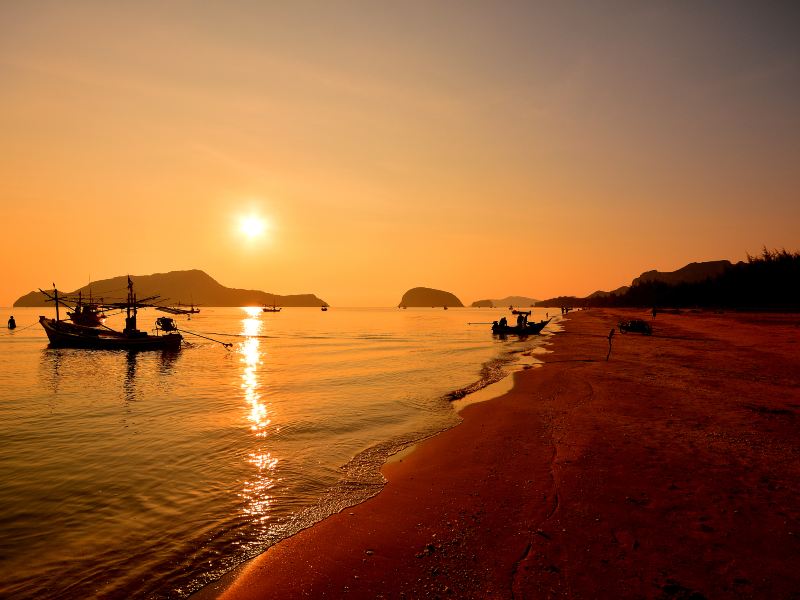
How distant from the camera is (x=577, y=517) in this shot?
7492 millimetres

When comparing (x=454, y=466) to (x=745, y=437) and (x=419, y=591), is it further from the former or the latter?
(x=745, y=437)

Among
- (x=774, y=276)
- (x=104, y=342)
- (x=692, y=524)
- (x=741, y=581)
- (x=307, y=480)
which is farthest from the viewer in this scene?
(x=774, y=276)

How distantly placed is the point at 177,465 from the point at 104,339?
168 feet

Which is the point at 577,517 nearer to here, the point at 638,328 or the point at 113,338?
the point at 638,328

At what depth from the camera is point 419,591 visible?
567 cm

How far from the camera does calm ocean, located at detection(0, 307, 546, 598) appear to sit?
7234 mm

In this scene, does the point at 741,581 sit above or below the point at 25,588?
above

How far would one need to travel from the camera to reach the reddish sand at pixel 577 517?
18.9 feet

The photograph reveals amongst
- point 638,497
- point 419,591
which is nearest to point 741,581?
point 638,497

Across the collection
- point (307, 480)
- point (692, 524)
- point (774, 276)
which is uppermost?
point (774, 276)

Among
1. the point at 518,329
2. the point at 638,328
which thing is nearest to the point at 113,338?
the point at 518,329

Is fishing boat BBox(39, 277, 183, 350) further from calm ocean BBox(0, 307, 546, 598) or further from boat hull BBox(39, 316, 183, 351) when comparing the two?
calm ocean BBox(0, 307, 546, 598)

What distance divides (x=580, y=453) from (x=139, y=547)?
1101cm

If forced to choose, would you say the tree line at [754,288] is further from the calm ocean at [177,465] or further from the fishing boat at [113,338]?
the fishing boat at [113,338]
